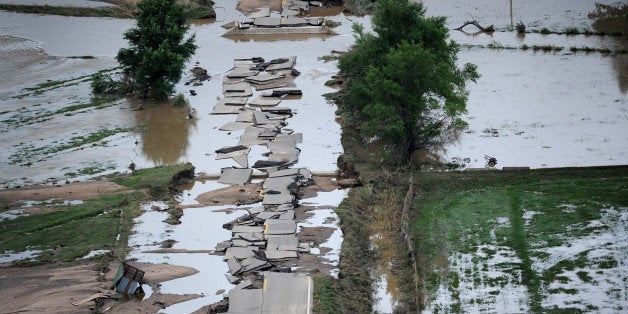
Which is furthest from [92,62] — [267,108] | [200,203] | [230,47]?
[200,203]

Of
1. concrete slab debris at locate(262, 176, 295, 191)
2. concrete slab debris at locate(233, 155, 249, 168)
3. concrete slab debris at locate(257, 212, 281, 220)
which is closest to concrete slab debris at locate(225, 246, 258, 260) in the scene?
concrete slab debris at locate(257, 212, 281, 220)

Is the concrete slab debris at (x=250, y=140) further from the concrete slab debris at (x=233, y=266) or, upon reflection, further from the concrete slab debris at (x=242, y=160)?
the concrete slab debris at (x=233, y=266)

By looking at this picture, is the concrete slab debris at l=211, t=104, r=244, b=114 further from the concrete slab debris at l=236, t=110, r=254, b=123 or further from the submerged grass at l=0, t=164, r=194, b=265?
the submerged grass at l=0, t=164, r=194, b=265

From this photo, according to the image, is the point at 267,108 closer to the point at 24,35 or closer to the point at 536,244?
the point at 536,244

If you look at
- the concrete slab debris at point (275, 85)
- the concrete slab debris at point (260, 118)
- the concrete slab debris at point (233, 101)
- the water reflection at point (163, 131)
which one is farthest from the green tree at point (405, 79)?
the water reflection at point (163, 131)

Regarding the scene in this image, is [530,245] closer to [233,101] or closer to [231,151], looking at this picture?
[231,151]

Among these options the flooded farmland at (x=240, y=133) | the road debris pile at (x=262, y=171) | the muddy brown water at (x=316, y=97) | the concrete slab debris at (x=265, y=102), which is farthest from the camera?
the concrete slab debris at (x=265, y=102)
